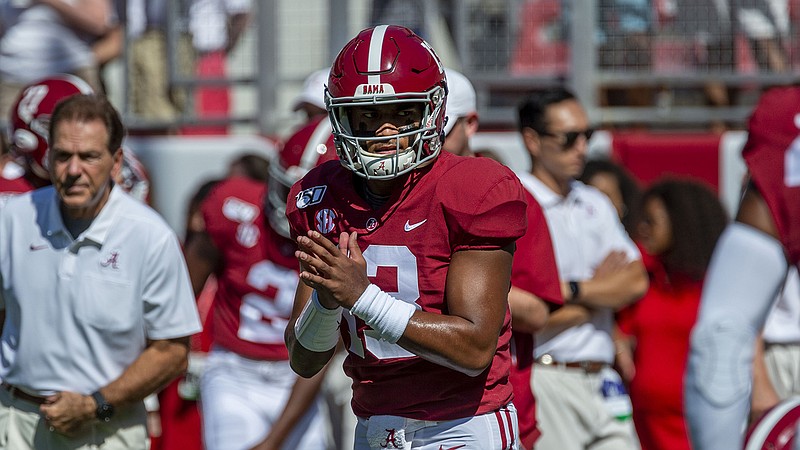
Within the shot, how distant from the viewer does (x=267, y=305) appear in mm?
6207

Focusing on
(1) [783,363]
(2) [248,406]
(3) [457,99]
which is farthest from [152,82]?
(3) [457,99]

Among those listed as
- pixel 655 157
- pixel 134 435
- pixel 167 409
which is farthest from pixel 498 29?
pixel 134 435

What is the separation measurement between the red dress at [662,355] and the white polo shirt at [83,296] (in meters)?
3.33

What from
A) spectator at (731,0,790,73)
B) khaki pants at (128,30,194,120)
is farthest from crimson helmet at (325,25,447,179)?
khaki pants at (128,30,194,120)

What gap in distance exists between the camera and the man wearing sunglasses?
5594 mm

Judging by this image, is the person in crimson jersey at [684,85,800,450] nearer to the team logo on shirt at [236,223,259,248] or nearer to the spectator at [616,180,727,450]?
the team logo on shirt at [236,223,259,248]

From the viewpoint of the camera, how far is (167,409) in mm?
7457

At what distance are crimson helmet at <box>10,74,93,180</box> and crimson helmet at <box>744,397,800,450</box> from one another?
112 inches

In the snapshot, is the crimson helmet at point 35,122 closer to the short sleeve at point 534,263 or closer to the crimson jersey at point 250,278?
the crimson jersey at point 250,278

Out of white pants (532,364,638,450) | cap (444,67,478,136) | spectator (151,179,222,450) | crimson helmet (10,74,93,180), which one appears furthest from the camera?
spectator (151,179,222,450)

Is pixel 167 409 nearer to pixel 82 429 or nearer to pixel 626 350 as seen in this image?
pixel 626 350

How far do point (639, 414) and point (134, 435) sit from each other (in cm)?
349

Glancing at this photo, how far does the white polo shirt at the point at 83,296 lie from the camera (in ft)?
14.2

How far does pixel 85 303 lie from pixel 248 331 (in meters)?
1.97
